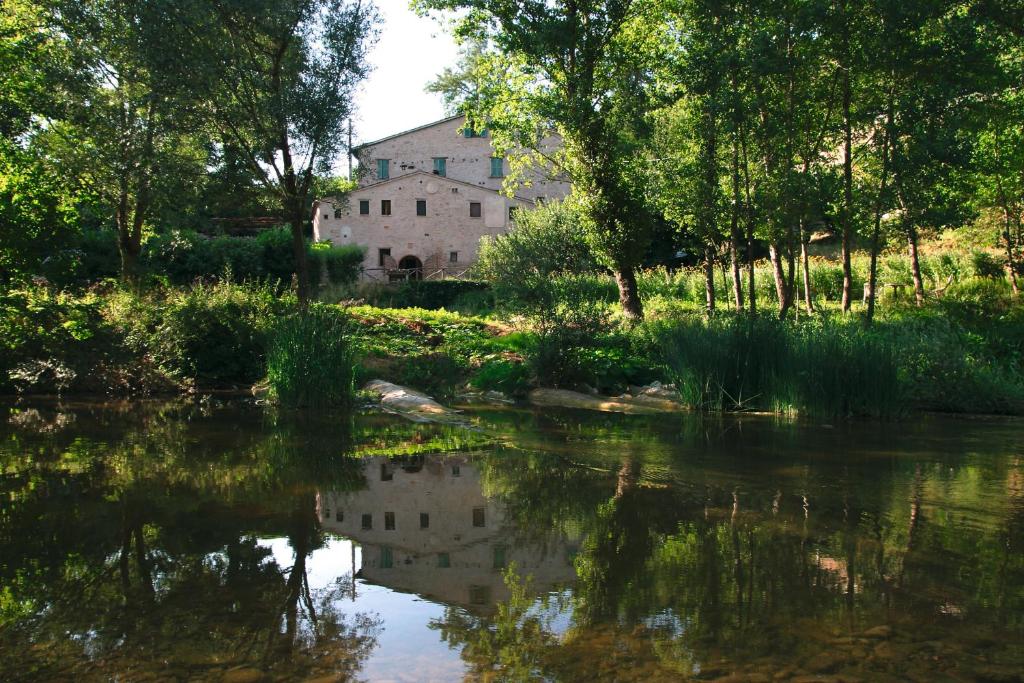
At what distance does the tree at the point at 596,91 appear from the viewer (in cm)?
1717

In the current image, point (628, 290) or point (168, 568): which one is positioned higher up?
point (628, 290)

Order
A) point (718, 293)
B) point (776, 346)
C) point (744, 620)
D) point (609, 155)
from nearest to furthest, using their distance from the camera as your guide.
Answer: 1. point (744, 620)
2. point (776, 346)
3. point (609, 155)
4. point (718, 293)

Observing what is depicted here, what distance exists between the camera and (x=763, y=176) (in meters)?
15.6

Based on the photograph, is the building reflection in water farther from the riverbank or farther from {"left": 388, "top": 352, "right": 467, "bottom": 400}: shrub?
{"left": 388, "top": 352, "right": 467, "bottom": 400}: shrub

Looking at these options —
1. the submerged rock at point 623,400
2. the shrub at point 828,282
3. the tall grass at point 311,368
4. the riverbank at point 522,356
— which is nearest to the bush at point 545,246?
the shrub at point 828,282

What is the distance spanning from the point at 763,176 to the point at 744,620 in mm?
13405

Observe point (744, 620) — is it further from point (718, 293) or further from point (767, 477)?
point (718, 293)

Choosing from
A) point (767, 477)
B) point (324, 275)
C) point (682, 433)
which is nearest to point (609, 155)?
point (682, 433)

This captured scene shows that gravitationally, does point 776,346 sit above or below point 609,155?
below

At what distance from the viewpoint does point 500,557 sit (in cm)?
452

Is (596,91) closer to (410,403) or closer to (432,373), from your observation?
(432,373)

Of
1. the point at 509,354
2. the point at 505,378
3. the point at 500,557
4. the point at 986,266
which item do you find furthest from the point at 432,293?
the point at 500,557

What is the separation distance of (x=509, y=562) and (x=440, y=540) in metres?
0.62

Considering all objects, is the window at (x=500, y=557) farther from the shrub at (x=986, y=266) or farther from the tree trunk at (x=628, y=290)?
the shrub at (x=986, y=266)
